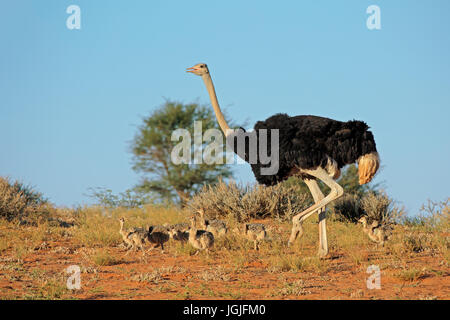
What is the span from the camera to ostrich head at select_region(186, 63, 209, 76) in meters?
10.1

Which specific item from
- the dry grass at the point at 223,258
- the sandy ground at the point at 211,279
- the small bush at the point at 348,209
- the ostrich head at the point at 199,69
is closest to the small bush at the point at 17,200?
the dry grass at the point at 223,258

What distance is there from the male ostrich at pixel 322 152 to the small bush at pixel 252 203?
353 cm

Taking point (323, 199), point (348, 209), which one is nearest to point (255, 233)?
point (323, 199)

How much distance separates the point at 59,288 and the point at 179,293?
1.53m

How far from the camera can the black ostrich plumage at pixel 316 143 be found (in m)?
8.15

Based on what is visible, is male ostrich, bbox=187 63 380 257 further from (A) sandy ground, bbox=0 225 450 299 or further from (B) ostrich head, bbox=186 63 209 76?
(B) ostrich head, bbox=186 63 209 76

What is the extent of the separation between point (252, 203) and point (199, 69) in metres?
3.55

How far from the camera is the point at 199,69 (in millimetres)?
10117

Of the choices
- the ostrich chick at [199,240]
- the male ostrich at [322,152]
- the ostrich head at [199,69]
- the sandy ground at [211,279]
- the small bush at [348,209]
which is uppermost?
the ostrich head at [199,69]

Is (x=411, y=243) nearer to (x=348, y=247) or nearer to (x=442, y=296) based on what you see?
(x=348, y=247)

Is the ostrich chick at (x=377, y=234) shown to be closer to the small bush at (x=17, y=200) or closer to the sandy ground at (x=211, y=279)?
the sandy ground at (x=211, y=279)
